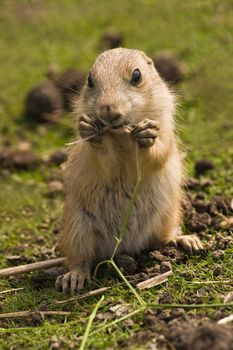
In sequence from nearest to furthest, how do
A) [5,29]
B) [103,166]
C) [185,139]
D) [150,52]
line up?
[103,166] → [185,139] → [150,52] → [5,29]

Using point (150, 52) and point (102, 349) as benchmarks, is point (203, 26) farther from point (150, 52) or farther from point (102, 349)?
point (102, 349)

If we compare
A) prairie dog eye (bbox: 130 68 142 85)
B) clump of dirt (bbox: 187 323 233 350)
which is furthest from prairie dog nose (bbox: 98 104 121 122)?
clump of dirt (bbox: 187 323 233 350)

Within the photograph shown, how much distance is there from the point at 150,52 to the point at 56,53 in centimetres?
186

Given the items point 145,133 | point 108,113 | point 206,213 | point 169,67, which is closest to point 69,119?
point 169,67

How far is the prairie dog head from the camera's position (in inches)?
208

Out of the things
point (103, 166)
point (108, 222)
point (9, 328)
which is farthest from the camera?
point (108, 222)

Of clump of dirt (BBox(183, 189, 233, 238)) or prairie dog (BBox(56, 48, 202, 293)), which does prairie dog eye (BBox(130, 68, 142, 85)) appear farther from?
clump of dirt (BBox(183, 189, 233, 238))

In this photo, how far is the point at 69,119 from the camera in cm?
1000

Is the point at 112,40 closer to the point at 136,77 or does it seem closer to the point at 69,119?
the point at 69,119

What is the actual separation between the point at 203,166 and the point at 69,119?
2610mm

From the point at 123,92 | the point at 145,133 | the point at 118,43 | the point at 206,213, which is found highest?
the point at 118,43

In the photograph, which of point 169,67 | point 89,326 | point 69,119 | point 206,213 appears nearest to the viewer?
point 89,326

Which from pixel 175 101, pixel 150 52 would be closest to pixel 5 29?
pixel 150 52

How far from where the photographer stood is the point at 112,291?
17.9 ft
